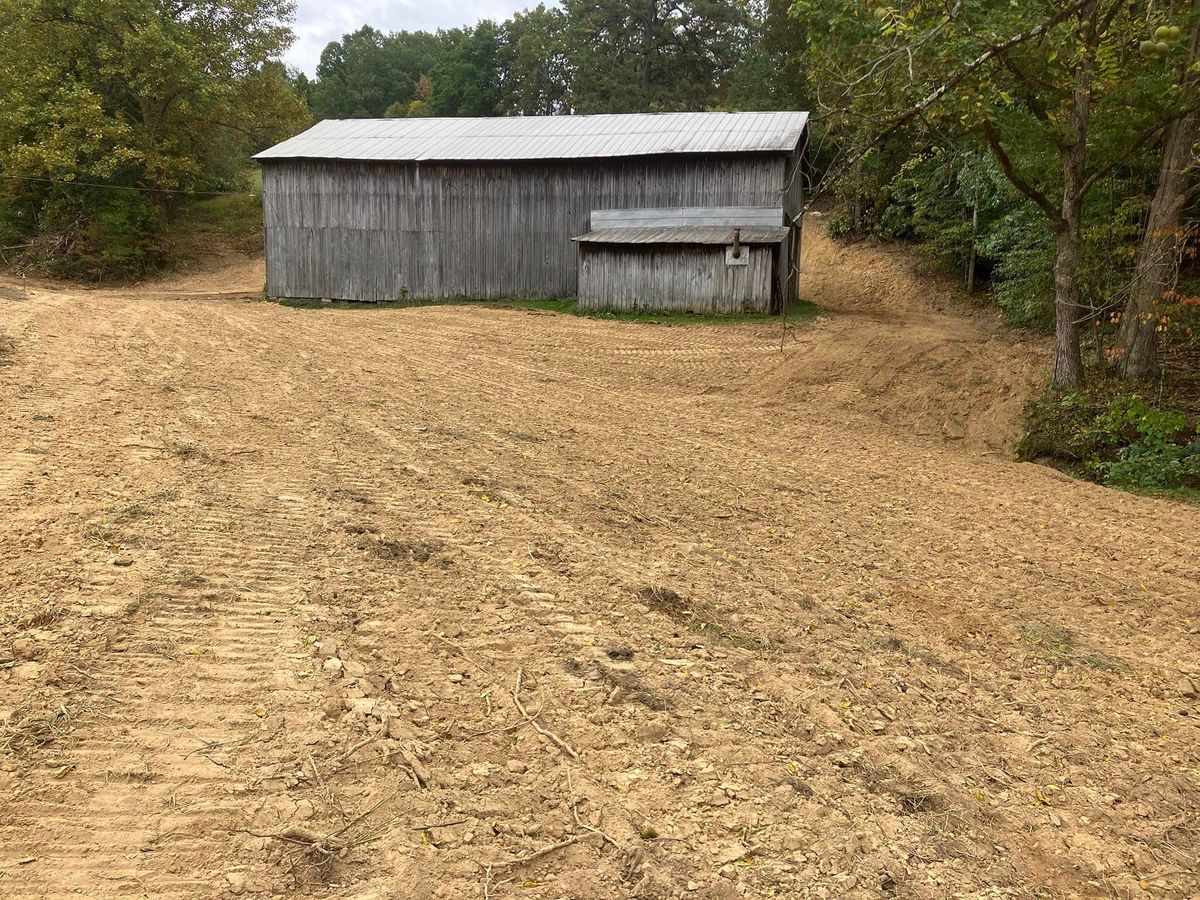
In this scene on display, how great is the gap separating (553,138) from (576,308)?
19.8 feet

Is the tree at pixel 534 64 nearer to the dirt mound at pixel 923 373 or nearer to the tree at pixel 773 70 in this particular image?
the tree at pixel 773 70

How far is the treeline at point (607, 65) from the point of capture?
33.3 metres

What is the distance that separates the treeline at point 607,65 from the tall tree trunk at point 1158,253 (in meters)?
20.6

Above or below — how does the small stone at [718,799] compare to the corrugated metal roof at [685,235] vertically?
below

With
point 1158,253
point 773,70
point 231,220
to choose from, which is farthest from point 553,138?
point 231,220

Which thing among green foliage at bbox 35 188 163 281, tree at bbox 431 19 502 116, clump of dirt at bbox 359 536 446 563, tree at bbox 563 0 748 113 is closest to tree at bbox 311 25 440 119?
tree at bbox 431 19 502 116

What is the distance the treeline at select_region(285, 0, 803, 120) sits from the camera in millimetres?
33312

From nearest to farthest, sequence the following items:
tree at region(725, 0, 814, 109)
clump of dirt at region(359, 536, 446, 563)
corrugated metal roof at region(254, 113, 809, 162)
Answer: clump of dirt at region(359, 536, 446, 563)
corrugated metal roof at region(254, 113, 809, 162)
tree at region(725, 0, 814, 109)

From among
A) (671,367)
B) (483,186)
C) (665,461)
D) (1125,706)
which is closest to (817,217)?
(483,186)

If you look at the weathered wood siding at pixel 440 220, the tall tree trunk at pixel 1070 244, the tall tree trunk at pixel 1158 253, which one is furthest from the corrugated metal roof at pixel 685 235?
the tall tree trunk at pixel 1158 253

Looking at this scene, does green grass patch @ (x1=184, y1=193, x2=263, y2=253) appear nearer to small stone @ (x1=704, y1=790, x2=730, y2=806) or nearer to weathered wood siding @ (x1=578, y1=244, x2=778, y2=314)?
weathered wood siding @ (x1=578, y1=244, x2=778, y2=314)

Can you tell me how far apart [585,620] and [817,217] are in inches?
1144

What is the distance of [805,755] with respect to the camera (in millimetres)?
3580

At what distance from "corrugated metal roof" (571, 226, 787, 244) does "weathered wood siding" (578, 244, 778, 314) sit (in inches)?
6.3
